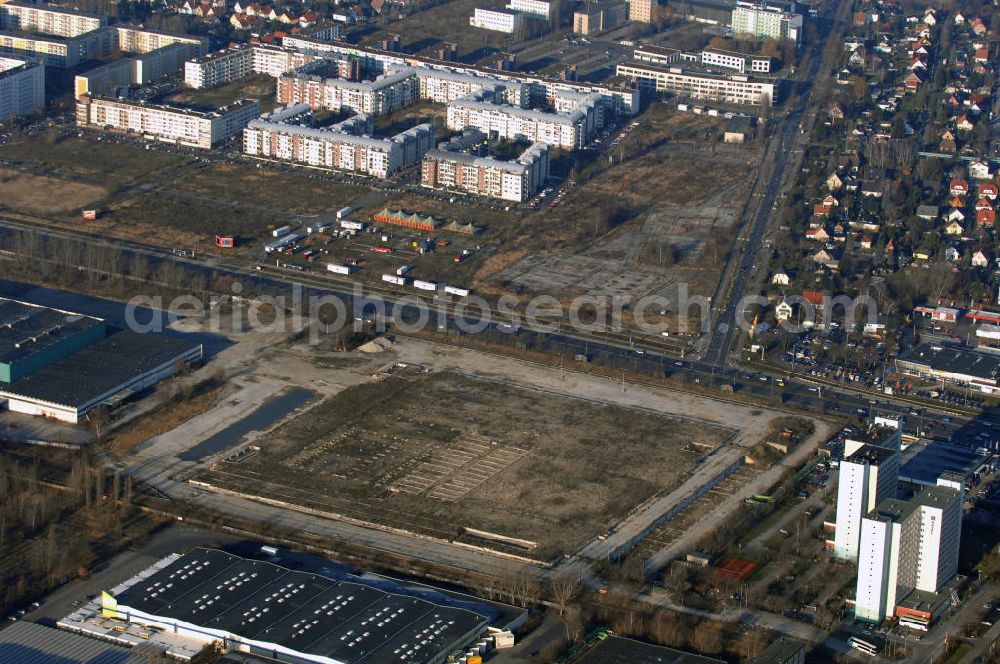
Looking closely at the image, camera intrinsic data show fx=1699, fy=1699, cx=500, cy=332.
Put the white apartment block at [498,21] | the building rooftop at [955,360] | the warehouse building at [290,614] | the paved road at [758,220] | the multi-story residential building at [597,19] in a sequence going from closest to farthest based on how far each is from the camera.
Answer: the warehouse building at [290,614] → the building rooftop at [955,360] → the paved road at [758,220] → the white apartment block at [498,21] → the multi-story residential building at [597,19]

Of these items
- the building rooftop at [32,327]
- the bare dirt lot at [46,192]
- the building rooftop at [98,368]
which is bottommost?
the building rooftop at [98,368]

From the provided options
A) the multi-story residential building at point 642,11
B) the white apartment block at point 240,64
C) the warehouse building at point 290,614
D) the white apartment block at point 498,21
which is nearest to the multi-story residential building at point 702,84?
the white apartment block at point 498,21

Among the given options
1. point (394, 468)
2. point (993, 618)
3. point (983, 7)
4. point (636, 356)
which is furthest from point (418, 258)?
point (983, 7)

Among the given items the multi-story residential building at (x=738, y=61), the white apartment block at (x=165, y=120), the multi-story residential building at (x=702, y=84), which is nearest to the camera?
the white apartment block at (x=165, y=120)

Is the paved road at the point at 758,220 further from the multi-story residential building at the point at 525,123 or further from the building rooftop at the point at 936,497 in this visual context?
the building rooftop at the point at 936,497

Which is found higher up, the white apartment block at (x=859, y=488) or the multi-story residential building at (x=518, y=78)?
the multi-story residential building at (x=518, y=78)

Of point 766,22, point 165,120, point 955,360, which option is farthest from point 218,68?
point 955,360
